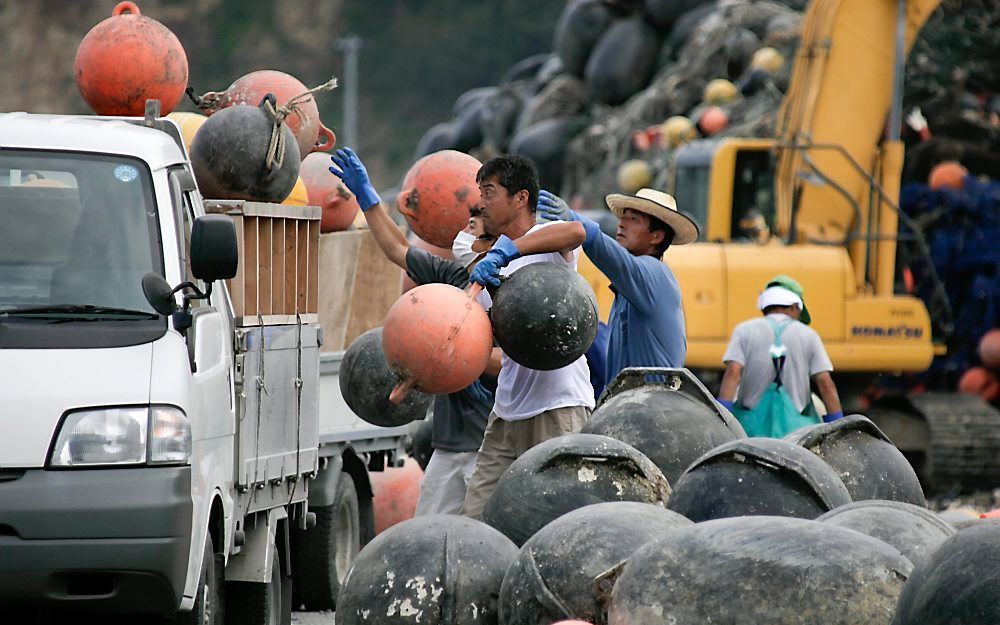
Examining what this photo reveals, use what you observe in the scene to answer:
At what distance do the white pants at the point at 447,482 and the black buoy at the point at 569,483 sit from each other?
1520mm

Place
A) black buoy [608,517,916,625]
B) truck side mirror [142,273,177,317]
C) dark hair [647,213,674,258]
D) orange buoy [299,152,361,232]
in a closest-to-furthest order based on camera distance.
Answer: black buoy [608,517,916,625] → truck side mirror [142,273,177,317] → dark hair [647,213,674,258] → orange buoy [299,152,361,232]

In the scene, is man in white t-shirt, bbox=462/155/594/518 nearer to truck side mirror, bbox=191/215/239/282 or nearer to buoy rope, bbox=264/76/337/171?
buoy rope, bbox=264/76/337/171

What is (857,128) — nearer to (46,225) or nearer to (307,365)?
(307,365)

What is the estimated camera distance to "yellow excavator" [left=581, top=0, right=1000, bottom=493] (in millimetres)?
15328

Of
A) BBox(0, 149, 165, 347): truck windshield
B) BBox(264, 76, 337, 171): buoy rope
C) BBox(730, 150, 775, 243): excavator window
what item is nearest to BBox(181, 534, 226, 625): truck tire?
BBox(0, 149, 165, 347): truck windshield

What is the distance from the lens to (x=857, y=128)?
1647cm

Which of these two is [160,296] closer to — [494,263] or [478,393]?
[494,263]

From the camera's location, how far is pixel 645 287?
302 inches

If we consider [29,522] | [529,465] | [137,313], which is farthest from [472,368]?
[29,522]

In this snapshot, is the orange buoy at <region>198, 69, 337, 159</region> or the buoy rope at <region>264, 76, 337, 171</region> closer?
the buoy rope at <region>264, 76, 337, 171</region>

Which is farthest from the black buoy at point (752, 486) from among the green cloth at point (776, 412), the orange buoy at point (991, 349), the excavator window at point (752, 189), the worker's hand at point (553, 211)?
the orange buoy at point (991, 349)

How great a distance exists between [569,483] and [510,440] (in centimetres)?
129

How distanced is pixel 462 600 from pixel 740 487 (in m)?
1.03

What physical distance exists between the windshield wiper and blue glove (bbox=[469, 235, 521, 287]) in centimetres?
127
